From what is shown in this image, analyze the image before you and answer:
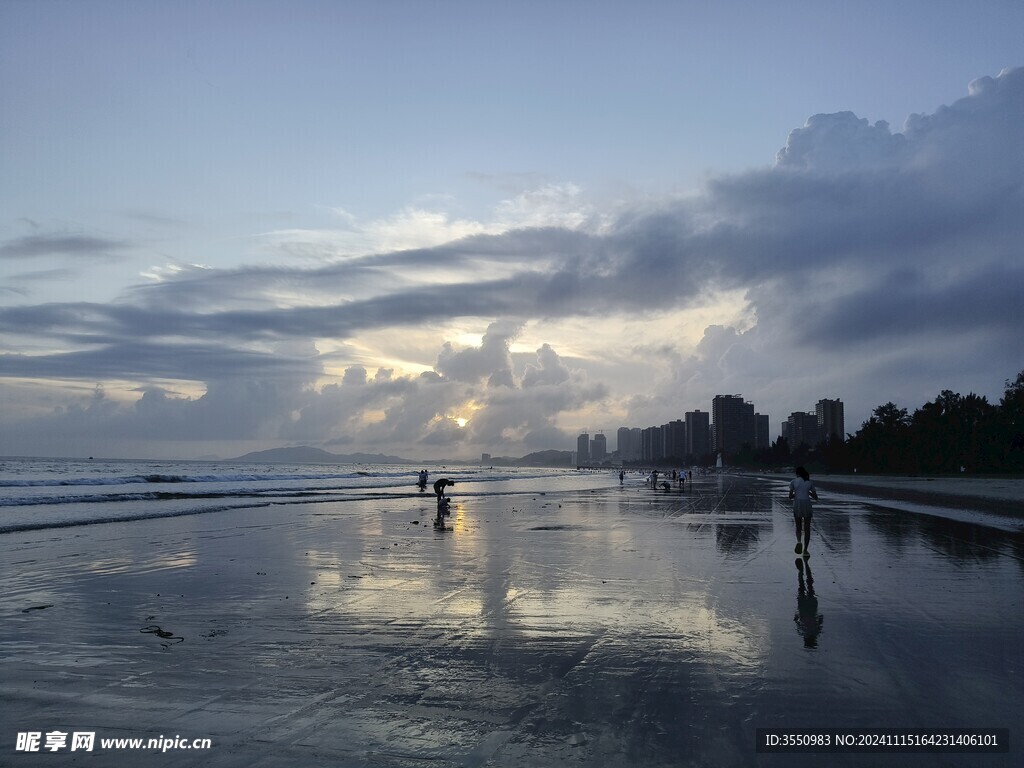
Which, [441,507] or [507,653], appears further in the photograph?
[441,507]

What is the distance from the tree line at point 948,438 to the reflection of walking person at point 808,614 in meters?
83.4

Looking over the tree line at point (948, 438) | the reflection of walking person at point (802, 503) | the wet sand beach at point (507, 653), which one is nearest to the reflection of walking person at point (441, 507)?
the wet sand beach at point (507, 653)

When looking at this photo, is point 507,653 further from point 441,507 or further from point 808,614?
point 441,507

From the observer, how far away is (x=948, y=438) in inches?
3920

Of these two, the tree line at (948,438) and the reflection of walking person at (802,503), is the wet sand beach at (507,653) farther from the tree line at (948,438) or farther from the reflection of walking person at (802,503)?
the tree line at (948,438)

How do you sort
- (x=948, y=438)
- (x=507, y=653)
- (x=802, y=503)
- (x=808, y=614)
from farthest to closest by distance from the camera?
(x=948, y=438) < (x=802, y=503) < (x=808, y=614) < (x=507, y=653)

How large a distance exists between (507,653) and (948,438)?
112045mm

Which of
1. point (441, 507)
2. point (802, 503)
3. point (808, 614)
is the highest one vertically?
point (802, 503)

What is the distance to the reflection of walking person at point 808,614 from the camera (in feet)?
29.6

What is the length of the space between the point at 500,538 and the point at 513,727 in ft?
53.1

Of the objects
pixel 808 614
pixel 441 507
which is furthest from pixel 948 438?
pixel 808 614

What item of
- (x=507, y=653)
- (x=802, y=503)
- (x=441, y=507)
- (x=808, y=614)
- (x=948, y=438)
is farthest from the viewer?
(x=948, y=438)

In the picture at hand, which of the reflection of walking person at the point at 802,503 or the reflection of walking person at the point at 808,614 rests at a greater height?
the reflection of walking person at the point at 802,503

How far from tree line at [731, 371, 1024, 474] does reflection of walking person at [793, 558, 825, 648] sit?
273 ft
